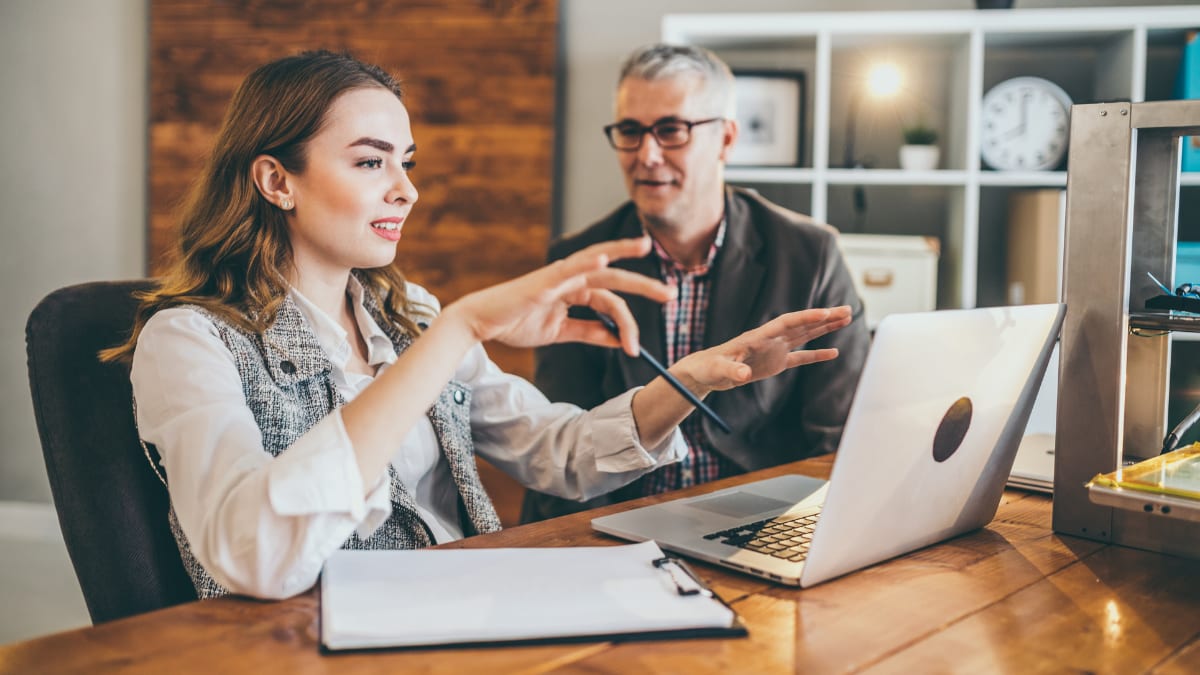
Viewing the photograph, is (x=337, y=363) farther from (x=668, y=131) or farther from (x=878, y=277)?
(x=878, y=277)

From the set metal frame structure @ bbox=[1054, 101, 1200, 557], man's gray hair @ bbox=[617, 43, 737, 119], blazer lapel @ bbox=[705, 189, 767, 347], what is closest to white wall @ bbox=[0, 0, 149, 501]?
man's gray hair @ bbox=[617, 43, 737, 119]

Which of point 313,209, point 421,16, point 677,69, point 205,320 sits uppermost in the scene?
point 421,16

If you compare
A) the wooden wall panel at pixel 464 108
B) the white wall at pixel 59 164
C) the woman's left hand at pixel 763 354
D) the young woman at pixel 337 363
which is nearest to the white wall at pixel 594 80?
the wooden wall panel at pixel 464 108

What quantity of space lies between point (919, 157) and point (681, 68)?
91cm

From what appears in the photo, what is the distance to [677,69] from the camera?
2.16 metres

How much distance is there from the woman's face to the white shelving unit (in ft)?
4.86

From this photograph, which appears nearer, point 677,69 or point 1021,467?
→ point 1021,467

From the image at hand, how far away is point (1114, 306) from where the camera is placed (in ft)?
3.56

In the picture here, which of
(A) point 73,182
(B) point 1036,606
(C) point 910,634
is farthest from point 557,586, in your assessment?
(A) point 73,182

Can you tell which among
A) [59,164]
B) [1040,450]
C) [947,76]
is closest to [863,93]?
[947,76]

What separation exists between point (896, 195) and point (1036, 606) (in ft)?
7.45

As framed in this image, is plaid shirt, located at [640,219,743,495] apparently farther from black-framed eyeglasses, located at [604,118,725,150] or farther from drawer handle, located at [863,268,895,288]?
drawer handle, located at [863,268,895,288]

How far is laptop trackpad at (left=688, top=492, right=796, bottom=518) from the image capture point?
1175 millimetres

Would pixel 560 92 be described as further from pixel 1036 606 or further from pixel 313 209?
pixel 1036 606
